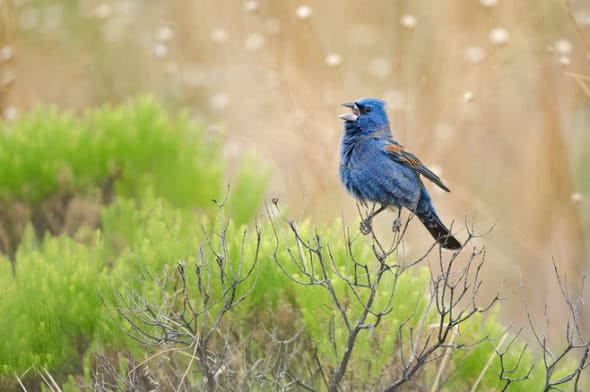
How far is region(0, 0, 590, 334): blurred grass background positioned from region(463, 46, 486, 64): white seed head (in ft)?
0.05

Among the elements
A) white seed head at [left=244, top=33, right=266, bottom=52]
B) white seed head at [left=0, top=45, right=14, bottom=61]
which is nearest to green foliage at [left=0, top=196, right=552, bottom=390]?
white seed head at [left=244, top=33, right=266, bottom=52]

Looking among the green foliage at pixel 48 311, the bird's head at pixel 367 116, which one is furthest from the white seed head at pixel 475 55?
the green foliage at pixel 48 311

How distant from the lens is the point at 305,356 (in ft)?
11.8

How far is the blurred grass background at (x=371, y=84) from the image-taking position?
207 inches

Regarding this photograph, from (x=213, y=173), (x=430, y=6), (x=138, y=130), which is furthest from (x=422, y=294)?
(x=430, y=6)

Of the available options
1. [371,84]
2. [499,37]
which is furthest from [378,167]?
[371,84]

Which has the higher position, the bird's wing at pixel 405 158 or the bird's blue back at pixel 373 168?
the bird's wing at pixel 405 158

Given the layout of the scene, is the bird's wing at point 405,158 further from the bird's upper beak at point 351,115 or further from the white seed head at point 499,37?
the white seed head at point 499,37

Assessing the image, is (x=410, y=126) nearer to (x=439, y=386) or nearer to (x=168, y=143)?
(x=168, y=143)

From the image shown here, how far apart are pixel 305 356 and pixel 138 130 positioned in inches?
70.9

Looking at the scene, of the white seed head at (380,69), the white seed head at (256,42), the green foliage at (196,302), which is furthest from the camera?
the white seed head at (380,69)

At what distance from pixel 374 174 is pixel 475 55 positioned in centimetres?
159

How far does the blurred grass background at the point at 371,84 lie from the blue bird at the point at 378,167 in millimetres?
972

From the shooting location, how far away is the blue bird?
149 inches
